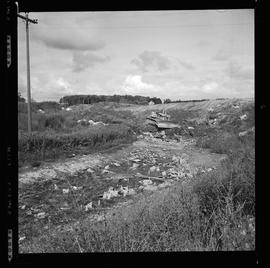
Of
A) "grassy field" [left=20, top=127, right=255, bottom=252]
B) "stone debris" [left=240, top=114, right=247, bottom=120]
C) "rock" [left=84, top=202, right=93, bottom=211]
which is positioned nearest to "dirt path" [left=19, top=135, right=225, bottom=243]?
"rock" [left=84, top=202, right=93, bottom=211]

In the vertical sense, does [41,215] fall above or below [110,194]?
below

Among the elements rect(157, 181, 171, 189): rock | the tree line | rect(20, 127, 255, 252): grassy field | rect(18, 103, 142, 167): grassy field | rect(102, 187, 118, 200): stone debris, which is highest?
the tree line

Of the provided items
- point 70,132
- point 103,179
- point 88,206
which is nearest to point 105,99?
point 70,132

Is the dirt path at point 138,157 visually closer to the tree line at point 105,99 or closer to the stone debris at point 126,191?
the stone debris at point 126,191

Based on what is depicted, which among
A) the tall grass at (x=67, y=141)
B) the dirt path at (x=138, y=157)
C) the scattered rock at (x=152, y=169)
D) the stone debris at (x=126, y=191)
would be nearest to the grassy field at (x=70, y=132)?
the tall grass at (x=67, y=141)

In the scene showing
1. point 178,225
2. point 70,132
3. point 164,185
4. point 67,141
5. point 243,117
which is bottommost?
point 178,225

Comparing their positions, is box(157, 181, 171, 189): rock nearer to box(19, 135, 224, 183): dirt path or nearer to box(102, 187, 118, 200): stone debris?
box(19, 135, 224, 183): dirt path

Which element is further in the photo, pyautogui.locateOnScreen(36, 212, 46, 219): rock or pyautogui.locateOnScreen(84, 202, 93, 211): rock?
pyautogui.locateOnScreen(84, 202, 93, 211): rock

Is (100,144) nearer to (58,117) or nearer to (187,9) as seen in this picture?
(58,117)

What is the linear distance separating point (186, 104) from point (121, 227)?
1.41 metres

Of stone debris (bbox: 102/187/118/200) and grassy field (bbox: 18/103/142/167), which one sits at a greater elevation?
grassy field (bbox: 18/103/142/167)

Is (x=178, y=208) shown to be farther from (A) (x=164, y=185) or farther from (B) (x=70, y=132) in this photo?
(B) (x=70, y=132)
